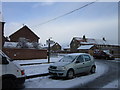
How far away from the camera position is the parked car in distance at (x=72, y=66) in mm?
8562

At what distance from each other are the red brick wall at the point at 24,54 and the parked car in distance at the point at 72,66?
475 inches

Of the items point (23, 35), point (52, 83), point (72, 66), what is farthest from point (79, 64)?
point (23, 35)

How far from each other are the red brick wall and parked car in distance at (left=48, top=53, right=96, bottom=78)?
12058 millimetres

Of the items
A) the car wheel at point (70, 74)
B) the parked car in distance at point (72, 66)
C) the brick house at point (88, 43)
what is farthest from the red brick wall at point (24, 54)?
the brick house at point (88, 43)

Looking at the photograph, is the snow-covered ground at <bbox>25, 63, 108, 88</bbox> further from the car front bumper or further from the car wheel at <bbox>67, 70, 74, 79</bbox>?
the car wheel at <bbox>67, 70, 74, 79</bbox>

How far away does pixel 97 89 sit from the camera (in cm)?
630

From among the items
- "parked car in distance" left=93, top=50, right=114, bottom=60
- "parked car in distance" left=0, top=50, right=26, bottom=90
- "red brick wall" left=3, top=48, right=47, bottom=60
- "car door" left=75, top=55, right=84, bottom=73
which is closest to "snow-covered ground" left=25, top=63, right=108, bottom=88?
"parked car in distance" left=0, top=50, right=26, bottom=90

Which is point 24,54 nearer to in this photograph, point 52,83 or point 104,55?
point 52,83

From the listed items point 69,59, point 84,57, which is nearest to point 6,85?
point 69,59

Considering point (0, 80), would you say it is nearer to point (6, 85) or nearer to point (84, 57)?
point (6, 85)

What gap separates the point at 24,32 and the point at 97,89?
44175 millimetres

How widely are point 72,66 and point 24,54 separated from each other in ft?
43.8

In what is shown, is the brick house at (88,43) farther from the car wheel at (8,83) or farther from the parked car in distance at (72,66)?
the car wheel at (8,83)

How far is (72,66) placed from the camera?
8.91m
